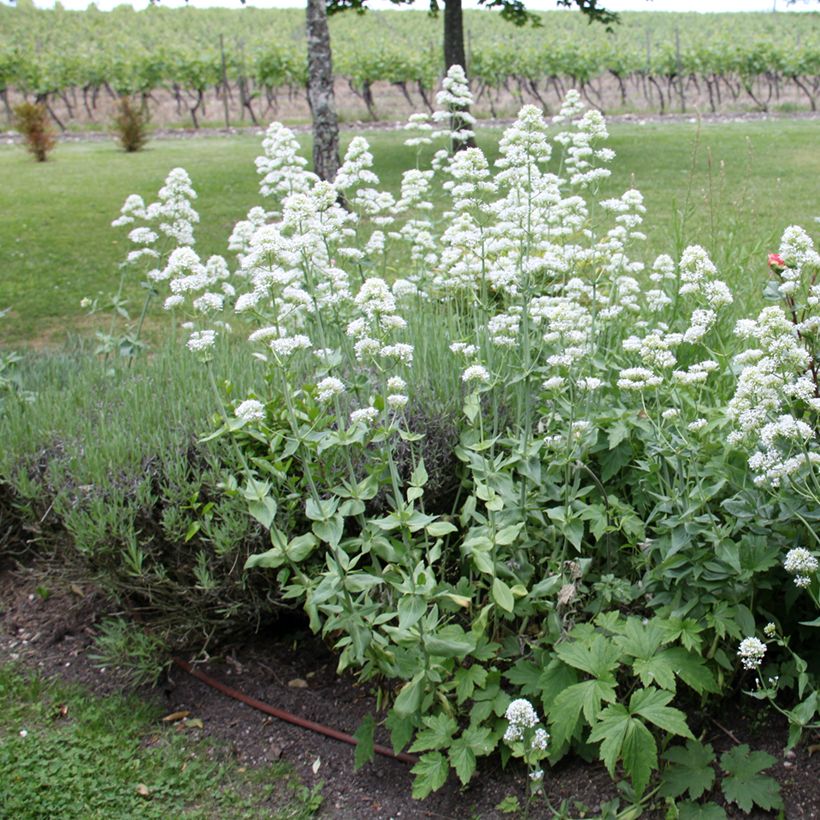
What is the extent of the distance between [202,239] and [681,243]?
7.05 m

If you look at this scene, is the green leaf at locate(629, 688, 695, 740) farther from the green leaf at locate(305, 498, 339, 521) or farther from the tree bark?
the tree bark

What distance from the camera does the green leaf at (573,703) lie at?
2605 millimetres

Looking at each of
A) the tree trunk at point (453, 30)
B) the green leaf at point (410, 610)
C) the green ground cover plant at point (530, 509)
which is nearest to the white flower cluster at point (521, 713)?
the green ground cover plant at point (530, 509)

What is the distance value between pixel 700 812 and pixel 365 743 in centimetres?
99

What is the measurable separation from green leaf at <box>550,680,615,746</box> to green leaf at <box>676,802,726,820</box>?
37 centimetres

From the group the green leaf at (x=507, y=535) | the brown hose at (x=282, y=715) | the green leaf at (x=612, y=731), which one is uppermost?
the green leaf at (x=507, y=535)

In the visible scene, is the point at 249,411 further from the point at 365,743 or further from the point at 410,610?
the point at 365,743

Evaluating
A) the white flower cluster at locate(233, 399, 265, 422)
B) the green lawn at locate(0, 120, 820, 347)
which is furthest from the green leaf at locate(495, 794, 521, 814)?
the green lawn at locate(0, 120, 820, 347)

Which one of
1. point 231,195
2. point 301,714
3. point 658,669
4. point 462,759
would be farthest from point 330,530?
point 231,195

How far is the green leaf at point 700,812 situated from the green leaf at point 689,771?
0.03 m

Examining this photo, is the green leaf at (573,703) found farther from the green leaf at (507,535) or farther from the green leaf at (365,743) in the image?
the green leaf at (365,743)

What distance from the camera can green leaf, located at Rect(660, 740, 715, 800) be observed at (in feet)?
8.70

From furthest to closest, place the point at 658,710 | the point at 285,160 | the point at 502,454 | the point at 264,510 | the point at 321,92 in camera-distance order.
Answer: the point at 321,92 < the point at 285,160 < the point at 502,454 < the point at 264,510 < the point at 658,710

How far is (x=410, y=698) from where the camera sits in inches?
110
